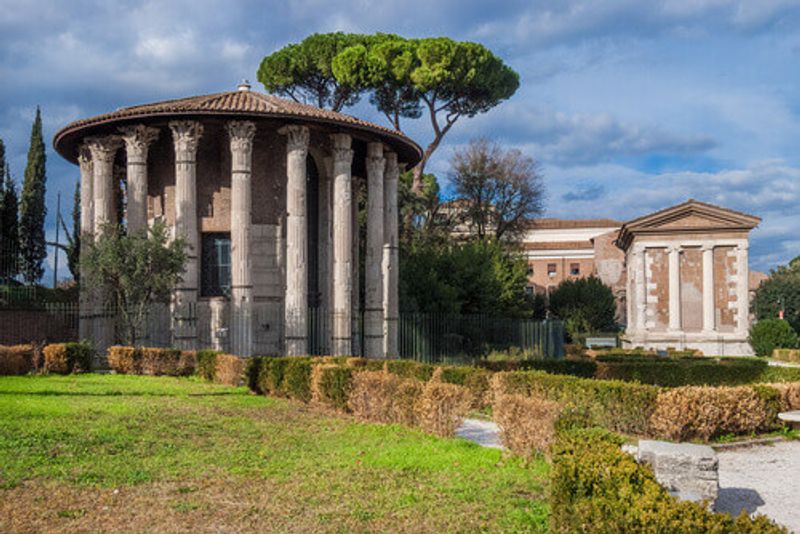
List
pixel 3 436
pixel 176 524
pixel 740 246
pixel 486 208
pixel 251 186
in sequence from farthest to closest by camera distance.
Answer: pixel 486 208 < pixel 740 246 < pixel 251 186 < pixel 3 436 < pixel 176 524

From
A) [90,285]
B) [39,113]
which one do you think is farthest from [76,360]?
[39,113]

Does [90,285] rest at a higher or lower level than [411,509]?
higher

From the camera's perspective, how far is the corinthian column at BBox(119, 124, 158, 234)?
79.2 ft

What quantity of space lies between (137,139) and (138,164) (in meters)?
0.74

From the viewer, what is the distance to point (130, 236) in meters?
22.8

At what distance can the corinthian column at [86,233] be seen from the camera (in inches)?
934

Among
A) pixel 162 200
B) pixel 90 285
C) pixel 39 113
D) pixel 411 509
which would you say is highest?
pixel 39 113

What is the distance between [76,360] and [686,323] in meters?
31.2

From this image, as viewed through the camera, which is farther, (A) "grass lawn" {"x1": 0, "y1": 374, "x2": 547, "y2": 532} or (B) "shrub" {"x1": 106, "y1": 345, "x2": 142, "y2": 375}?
(B) "shrub" {"x1": 106, "y1": 345, "x2": 142, "y2": 375}

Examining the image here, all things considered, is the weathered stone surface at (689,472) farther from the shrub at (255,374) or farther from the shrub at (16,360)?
Result: the shrub at (16,360)

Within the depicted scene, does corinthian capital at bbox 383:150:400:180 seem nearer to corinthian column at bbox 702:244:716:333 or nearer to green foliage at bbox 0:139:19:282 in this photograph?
green foliage at bbox 0:139:19:282

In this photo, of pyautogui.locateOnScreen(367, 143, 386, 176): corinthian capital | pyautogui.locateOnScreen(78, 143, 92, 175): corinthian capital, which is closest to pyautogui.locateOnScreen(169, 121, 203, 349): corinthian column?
pyautogui.locateOnScreen(78, 143, 92, 175): corinthian capital

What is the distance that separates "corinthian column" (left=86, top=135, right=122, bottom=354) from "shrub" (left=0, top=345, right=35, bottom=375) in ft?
14.2

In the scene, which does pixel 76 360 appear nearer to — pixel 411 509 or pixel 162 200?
pixel 162 200
